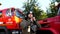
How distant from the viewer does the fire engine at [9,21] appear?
39.3 feet

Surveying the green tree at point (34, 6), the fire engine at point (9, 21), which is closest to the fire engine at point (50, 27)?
the fire engine at point (9, 21)

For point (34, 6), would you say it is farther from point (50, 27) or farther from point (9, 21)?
point (50, 27)

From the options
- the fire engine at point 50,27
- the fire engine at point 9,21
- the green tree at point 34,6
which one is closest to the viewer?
the fire engine at point 50,27

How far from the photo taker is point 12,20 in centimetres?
1211

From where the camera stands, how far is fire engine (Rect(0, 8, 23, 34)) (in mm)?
11977

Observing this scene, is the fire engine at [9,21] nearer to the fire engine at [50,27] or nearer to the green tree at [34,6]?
the fire engine at [50,27]

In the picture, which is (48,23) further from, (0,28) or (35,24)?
(0,28)

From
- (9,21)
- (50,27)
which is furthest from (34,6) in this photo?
(50,27)

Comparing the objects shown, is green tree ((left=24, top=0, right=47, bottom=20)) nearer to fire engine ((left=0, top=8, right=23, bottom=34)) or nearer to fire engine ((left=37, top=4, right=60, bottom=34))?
fire engine ((left=0, top=8, right=23, bottom=34))

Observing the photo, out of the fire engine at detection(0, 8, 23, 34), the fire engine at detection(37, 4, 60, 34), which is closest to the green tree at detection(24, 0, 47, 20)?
the fire engine at detection(0, 8, 23, 34)

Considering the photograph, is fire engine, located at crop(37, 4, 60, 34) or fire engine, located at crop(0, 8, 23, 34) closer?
fire engine, located at crop(37, 4, 60, 34)

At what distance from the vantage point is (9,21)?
12.2 metres

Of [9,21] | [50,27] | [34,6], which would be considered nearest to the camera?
[50,27]

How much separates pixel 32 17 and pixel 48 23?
61 centimetres
